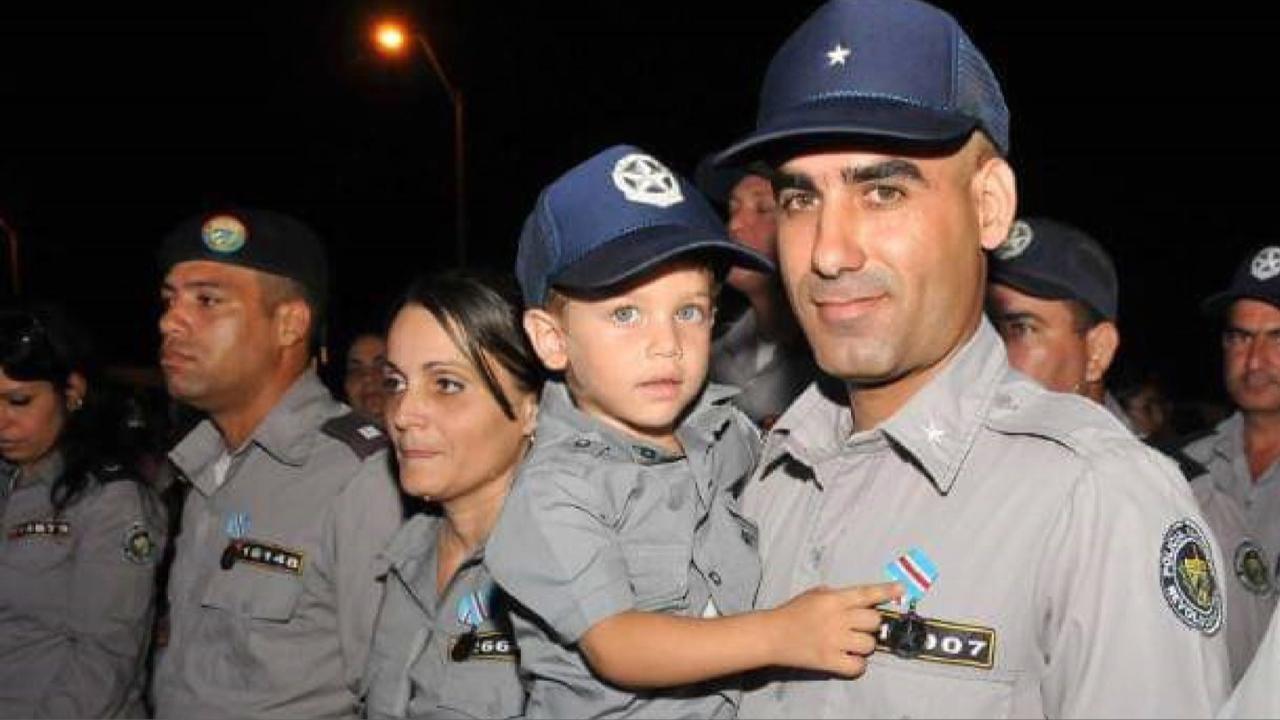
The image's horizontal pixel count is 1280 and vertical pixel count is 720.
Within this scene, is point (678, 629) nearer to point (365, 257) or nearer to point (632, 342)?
point (632, 342)

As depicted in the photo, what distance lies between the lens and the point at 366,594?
3.62 m

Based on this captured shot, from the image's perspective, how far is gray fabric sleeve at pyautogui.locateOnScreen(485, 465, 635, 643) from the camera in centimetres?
231

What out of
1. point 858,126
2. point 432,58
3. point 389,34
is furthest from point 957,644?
point 432,58

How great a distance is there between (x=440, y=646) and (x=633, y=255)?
4.25 feet

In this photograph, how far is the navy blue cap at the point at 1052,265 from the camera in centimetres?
409

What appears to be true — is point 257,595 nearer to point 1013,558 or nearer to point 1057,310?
point 1013,558

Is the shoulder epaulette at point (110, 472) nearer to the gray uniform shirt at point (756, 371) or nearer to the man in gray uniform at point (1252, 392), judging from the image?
the gray uniform shirt at point (756, 371)

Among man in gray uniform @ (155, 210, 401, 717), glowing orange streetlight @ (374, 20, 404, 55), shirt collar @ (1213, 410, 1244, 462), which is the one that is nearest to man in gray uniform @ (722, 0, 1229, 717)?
man in gray uniform @ (155, 210, 401, 717)

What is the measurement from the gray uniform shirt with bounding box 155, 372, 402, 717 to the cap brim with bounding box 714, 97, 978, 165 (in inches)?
87.3

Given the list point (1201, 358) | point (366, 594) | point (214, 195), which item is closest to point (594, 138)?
point (214, 195)

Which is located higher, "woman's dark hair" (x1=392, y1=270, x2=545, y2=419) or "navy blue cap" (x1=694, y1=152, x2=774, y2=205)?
"navy blue cap" (x1=694, y1=152, x2=774, y2=205)

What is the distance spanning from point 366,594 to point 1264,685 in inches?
108

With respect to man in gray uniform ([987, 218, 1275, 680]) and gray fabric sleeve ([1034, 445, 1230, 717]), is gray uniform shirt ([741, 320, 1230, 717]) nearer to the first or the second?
gray fabric sleeve ([1034, 445, 1230, 717])

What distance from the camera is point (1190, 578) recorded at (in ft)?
5.49
